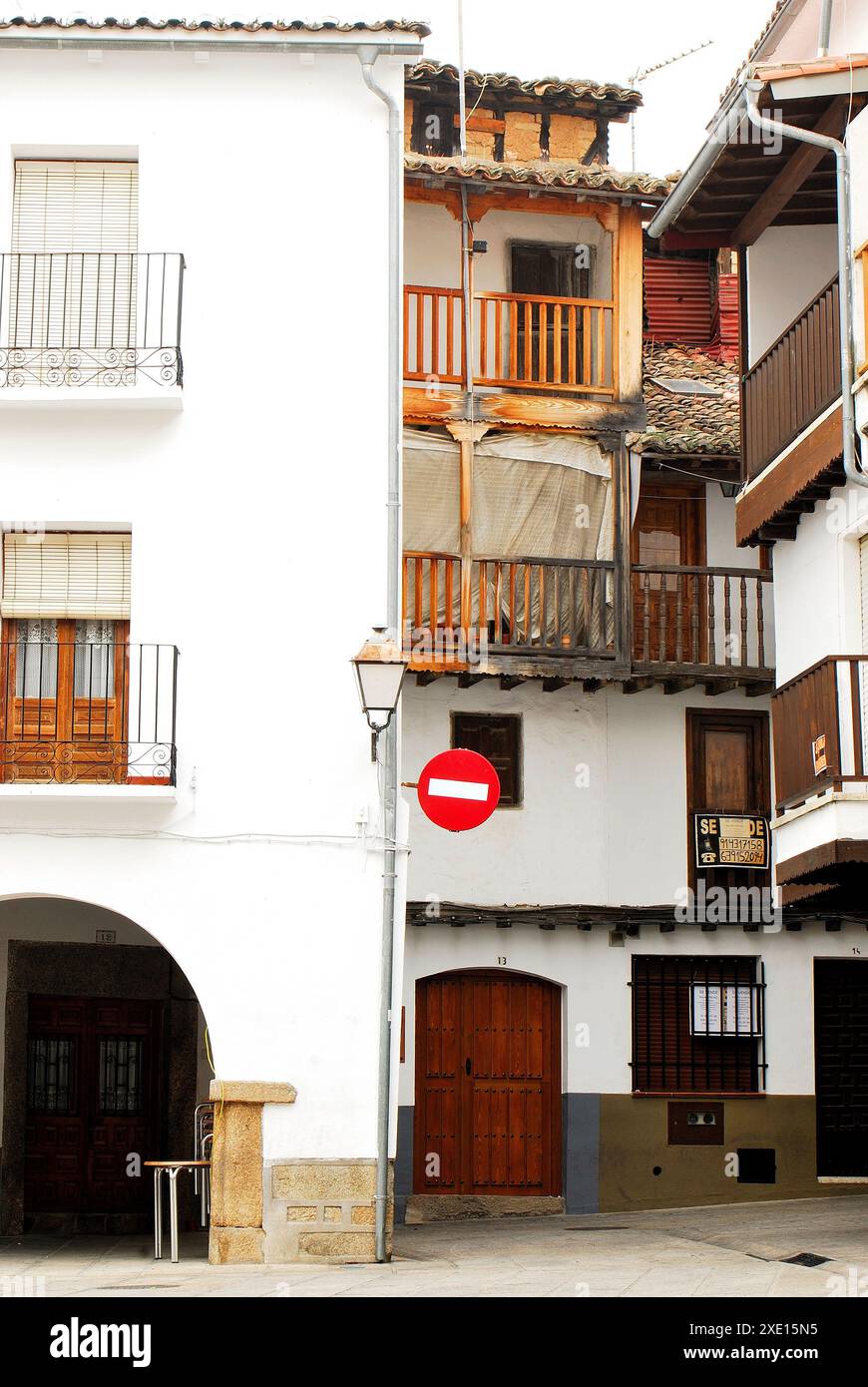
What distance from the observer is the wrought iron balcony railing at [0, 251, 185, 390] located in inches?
585

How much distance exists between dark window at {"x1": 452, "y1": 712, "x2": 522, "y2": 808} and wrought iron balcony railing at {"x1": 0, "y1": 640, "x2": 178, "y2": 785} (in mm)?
6324

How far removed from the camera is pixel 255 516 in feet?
48.5

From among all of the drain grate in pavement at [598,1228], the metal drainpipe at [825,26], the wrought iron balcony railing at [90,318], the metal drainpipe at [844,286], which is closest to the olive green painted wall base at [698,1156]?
the drain grate in pavement at [598,1228]

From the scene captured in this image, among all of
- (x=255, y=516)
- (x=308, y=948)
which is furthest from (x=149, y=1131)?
(x=255, y=516)

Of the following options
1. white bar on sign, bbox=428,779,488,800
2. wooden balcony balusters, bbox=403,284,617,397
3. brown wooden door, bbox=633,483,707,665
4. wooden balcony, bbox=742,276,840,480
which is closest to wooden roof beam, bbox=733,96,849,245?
wooden balcony, bbox=742,276,840,480

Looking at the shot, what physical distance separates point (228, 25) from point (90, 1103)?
964cm

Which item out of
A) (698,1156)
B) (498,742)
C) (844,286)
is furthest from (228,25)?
(698,1156)

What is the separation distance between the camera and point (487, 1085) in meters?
20.2

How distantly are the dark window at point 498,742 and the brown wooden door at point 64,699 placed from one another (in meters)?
6.27

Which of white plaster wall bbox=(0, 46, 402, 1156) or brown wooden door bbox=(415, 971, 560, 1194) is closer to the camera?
white plaster wall bbox=(0, 46, 402, 1156)

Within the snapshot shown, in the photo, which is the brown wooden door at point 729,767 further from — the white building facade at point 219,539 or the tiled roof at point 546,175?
the white building facade at point 219,539

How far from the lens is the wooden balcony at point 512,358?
20594mm

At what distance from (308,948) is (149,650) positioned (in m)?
2.48

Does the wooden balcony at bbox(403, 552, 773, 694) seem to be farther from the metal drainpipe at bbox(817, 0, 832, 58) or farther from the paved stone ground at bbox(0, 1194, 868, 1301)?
the metal drainpipe at bbox(817, 0, 832, 58)
